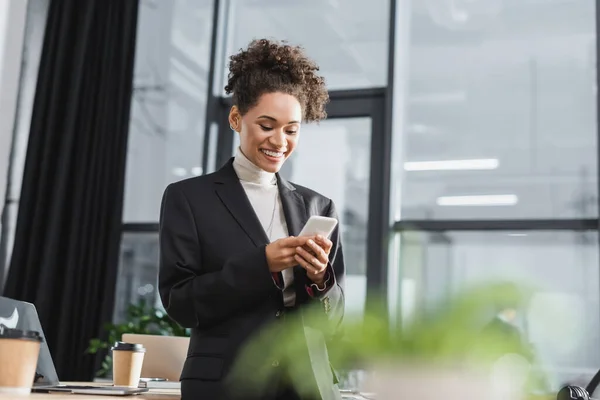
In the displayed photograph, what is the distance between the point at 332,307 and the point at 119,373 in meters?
0.64

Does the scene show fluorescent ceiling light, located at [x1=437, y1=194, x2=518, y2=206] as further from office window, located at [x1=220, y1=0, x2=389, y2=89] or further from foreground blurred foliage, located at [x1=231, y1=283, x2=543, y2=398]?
foreground blurred foliage, located at [x1=231, y1=283, x2=543, y2=398]

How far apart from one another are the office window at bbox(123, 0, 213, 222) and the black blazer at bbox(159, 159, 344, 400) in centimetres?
325

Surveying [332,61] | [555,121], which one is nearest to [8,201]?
[332,61]

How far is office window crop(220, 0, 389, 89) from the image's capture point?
4.59m

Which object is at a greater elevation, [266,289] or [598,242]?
[598,242]

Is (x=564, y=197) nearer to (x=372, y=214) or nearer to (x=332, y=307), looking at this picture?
(x=372, y=214)

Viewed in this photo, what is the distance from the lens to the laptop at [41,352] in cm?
145

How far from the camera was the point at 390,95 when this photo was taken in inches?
175

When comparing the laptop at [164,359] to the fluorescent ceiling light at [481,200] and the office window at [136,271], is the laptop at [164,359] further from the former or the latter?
the office window at [136,271]

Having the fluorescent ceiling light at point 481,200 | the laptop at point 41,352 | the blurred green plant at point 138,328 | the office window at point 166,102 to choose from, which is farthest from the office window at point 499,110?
the laptop at point 41,352

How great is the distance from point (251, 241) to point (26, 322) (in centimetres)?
47

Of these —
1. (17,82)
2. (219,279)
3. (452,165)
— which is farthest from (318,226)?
(17,82)

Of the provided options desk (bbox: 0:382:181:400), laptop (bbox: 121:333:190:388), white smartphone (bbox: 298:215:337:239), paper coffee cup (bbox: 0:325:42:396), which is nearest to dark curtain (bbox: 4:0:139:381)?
laptop (bbox: 121:333:190:388)

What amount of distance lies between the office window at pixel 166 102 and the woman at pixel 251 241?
319 centimetres
